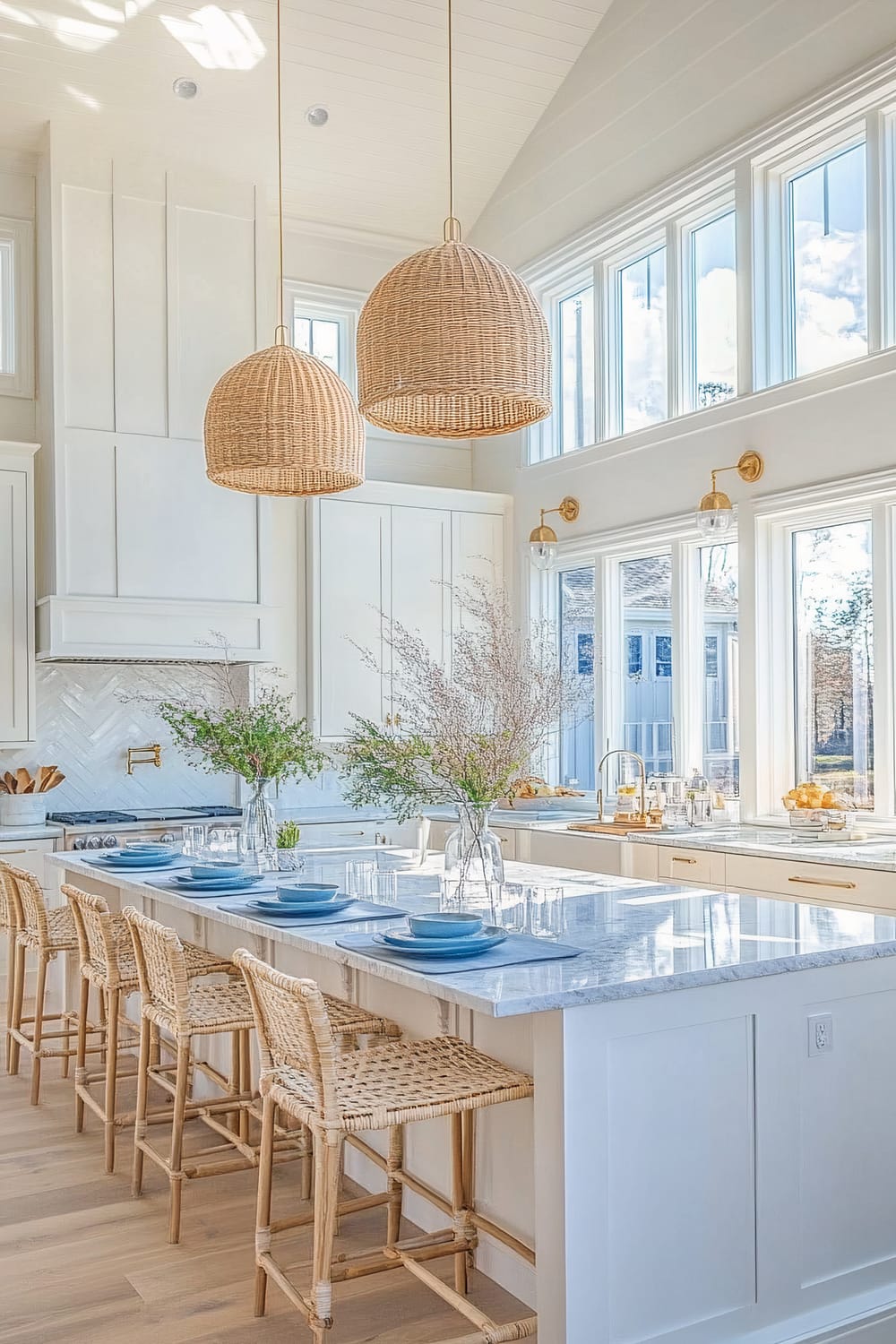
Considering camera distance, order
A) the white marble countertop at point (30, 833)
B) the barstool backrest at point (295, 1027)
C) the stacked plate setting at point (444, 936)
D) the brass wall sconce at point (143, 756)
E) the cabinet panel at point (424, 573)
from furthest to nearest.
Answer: the cabinet panel at point (424, 573) < the brass wall sconce at point (143, 756) < the white marble countertop at point (30, 833) < the stacked plate setting at point (444, 936) < the barstool backrest at point (295, 1027)

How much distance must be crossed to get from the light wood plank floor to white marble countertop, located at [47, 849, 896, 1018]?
31.0 inches

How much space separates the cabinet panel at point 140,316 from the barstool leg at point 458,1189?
4444mm

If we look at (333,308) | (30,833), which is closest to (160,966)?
(30,833)

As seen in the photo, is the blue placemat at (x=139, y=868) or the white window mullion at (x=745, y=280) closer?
the blue placemat at (x=139, y=868)

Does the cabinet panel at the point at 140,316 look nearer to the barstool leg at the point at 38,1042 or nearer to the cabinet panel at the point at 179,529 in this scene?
the cabinet panel at the point at 179,529

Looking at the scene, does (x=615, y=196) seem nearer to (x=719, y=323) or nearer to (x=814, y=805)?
(x=719, y=323)

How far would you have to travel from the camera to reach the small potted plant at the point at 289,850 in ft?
13.4

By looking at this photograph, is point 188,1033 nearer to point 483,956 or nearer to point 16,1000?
point 483,956

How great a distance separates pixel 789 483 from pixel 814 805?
54.7 inches

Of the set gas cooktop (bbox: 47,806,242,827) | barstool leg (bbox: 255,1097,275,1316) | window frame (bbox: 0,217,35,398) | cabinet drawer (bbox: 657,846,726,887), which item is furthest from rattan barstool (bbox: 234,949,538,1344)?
window frame (bbox: 0,217,35,398)

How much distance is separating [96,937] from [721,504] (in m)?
3.13

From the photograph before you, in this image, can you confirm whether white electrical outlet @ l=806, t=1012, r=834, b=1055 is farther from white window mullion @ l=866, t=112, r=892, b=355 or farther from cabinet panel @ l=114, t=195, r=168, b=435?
Result: cabinet panel @ l=114, t=195, r=168, b=435

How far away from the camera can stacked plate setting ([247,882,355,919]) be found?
10.4 feet

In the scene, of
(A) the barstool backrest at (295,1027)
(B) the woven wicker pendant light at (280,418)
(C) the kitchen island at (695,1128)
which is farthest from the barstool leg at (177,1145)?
(B) the woven wicker pendant light at (280,418)
